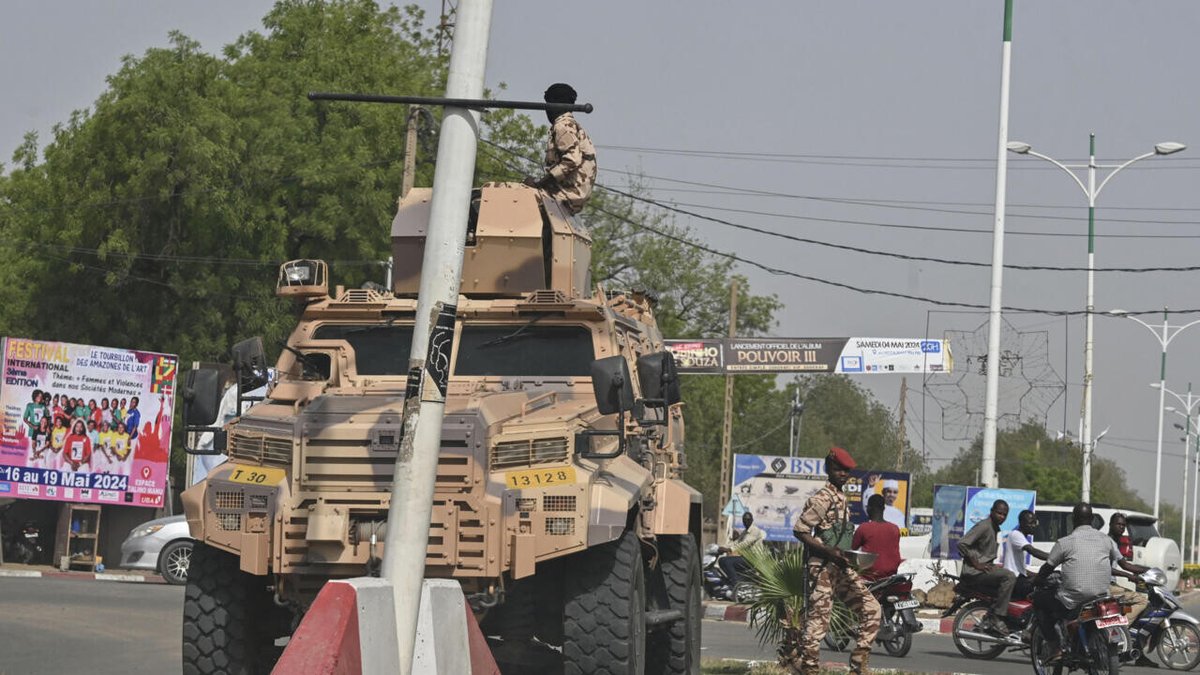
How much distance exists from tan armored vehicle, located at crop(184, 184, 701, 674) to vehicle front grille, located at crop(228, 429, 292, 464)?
11 millimetres

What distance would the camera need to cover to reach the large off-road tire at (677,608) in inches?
439

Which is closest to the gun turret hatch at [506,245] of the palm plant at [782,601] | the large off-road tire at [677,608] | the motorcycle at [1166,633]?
the large off-road tire at [677,608]

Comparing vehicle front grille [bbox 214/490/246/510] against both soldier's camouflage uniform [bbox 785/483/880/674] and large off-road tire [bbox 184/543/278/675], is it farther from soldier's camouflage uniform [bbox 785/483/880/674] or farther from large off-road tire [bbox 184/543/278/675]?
soldier's camouflage uniform [bbox 785/483/880/674]

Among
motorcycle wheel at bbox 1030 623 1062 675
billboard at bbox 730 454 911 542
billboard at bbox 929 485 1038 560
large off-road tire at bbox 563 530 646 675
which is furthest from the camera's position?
billboard at bbox 730 454 911 542

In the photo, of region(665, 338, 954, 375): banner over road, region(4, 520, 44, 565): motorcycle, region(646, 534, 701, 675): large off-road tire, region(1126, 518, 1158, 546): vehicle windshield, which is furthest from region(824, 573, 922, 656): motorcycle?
region(665, 338, 954, 375): banner over road

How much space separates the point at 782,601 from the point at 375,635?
22.8ft

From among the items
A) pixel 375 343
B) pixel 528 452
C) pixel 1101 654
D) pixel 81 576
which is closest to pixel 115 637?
pixel 375 343

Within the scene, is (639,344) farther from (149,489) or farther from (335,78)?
(335,78)

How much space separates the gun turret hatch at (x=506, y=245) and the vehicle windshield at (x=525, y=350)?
0.55 meters

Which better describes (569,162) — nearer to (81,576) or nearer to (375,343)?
(375,343)

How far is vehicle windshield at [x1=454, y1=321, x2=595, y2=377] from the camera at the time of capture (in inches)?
429

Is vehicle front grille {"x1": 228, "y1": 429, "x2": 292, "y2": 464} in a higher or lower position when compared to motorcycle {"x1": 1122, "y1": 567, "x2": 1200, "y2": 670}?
higher

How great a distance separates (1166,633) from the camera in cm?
1873

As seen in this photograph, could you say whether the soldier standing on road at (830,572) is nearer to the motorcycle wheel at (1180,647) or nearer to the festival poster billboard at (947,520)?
the motorcycle wheel at (1180,647)
